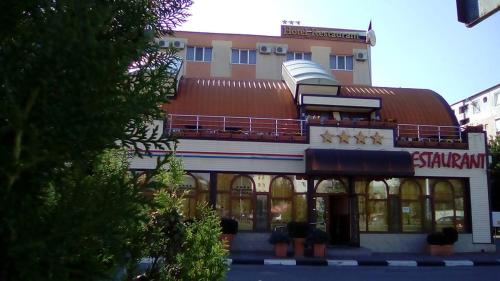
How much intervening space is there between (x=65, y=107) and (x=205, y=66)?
38.2m

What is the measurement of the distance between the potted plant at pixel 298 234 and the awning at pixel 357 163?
2172mm

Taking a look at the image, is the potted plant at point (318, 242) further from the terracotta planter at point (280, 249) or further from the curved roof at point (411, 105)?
the curved roof at point (411, 105)

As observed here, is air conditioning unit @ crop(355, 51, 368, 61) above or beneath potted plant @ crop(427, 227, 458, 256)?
above

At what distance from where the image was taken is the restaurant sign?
42.0 metres

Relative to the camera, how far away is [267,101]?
76.9 ft

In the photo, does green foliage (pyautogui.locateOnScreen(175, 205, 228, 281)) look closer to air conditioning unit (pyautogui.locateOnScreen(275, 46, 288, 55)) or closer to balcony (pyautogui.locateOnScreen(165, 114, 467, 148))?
balcony (pyautogui.locateOnScreen(165, 114, 467, 148))

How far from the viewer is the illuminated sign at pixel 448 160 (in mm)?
20219

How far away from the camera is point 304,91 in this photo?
23141 mm

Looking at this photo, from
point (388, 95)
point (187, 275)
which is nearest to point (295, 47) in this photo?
point (388, 95)

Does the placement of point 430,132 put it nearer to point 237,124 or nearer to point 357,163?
point 357,163

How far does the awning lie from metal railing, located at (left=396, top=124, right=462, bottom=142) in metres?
2.70

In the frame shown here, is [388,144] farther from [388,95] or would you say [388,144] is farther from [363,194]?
[388,95]

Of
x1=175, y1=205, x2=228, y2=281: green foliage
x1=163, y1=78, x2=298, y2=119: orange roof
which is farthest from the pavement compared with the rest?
x1=175, y1=205, x2=228, y2=281: green foliage

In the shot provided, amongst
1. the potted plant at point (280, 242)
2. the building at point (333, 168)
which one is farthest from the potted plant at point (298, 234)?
the building at point (333, 168)
